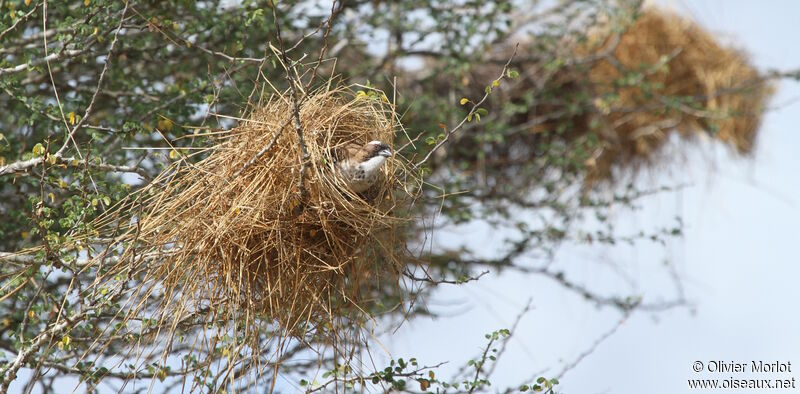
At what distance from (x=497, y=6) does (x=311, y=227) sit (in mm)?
1846

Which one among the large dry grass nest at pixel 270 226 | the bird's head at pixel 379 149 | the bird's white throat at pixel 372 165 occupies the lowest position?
the large dry grass nest at pixel 270 226

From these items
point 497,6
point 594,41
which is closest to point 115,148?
point 497,6

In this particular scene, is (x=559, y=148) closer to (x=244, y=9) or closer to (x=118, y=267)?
(x=244, y=9)

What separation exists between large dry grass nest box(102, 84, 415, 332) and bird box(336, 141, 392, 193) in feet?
0.09

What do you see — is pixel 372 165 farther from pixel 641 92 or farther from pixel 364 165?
pixel 641 92

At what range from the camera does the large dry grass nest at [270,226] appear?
2510mm

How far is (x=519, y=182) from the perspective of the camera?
5.05m

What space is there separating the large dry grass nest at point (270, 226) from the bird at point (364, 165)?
3cm

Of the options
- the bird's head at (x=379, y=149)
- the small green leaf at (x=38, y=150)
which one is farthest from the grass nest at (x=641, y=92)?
the small green leaf at (x=38, y=150)

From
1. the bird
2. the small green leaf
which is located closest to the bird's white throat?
the bird

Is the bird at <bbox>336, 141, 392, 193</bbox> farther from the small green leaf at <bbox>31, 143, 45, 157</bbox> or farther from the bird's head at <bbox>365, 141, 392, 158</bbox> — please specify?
the small green leaf at <bbox>31, 143, 45, 157</bbox>

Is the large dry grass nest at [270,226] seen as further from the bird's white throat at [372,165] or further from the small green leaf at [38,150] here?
the small green leaf at [38,150]

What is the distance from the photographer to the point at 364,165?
2.61 metres

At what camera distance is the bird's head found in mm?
2611
